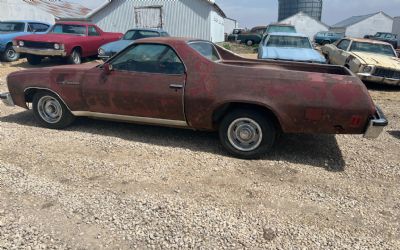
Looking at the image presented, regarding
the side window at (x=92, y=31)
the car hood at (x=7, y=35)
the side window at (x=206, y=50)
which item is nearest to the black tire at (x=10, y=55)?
the car hood at (x=7, y=35)

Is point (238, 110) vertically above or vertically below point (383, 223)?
above

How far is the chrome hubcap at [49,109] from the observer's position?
17.0 feet

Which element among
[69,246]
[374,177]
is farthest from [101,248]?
[374,177]

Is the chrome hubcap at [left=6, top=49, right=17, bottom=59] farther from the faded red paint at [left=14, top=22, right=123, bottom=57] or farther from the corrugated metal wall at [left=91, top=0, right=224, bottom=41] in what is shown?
the corrugated metal wall at [left=91, top=0, right=224, bottom=41]

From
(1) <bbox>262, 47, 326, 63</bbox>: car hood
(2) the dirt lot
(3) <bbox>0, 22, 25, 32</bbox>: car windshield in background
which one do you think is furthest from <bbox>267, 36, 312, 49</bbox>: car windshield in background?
(3) <bbox>0, 22, 25, 32</bbox>: car windshield in background

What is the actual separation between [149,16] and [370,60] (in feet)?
48.1

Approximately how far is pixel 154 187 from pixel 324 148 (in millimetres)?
2668

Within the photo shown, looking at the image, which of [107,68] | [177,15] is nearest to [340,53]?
[107,68]

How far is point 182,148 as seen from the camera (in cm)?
457

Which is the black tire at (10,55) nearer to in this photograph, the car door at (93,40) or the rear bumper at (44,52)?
the rear bumper at (44,52)

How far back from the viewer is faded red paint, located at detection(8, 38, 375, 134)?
12.6 ft

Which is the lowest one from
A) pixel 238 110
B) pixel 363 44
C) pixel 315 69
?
pixel 238 110

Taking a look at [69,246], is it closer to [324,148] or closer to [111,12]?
[324,148]

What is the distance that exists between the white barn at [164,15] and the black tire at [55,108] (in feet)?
52.0
